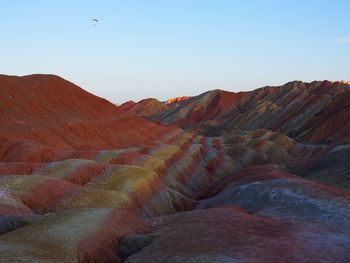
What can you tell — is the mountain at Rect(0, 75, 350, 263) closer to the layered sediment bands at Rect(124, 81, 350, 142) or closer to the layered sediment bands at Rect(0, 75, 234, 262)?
the layered sediment bands at Rect(0, 75, 234, 262)

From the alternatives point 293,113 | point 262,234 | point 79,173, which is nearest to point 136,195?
point 79,173

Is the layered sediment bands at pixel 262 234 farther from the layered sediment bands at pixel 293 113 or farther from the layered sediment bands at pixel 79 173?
the layered sediment bands at pixel 293 113

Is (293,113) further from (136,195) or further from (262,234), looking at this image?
(262,234)

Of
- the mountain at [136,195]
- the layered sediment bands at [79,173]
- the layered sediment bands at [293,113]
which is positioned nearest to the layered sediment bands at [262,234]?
the mountain at [136,195]

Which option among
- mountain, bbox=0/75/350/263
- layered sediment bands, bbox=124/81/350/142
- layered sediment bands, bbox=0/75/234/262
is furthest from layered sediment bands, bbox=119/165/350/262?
layered sediment bands, bbox=124/81/350/142

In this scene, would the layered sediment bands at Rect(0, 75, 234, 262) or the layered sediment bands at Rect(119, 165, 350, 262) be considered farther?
the layered sediment bands at Rect(0, 75, 234, 262)

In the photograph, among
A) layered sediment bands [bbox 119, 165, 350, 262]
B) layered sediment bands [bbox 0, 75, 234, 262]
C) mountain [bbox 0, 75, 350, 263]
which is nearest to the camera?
layered sediment bands [bbox 119, 165, 350, 262]
